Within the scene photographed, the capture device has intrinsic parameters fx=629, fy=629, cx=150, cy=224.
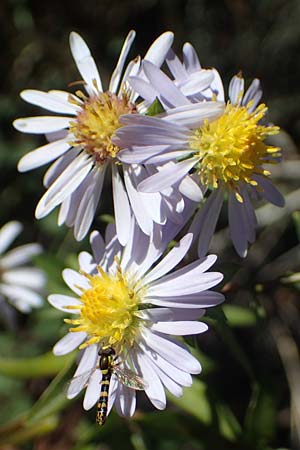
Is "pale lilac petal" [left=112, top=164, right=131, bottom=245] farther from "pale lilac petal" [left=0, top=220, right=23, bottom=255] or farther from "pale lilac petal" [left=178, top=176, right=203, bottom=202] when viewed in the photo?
"pale lilac petal" [left=0, top=220, right=23, bottom=255]

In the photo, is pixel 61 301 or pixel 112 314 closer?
pixel 112 314

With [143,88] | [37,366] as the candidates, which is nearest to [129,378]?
[143,88]

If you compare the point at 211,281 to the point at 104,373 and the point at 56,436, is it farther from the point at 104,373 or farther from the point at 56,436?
the point at 56,436

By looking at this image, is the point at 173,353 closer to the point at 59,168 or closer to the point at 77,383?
the point at 77,383

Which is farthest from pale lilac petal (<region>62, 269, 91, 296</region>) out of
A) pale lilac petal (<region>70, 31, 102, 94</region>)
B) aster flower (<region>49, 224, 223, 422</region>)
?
pale lilac petal (<region>70, 31, 102, 94</region>)

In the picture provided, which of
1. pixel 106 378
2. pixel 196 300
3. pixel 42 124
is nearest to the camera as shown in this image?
pixel 196 300

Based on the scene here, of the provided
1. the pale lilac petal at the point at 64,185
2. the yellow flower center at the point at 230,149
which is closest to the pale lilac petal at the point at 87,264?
the pale lilac petal at the point at 64,185

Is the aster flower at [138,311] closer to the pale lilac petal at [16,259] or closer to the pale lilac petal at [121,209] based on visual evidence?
the pale lilac petal at [121,209]
